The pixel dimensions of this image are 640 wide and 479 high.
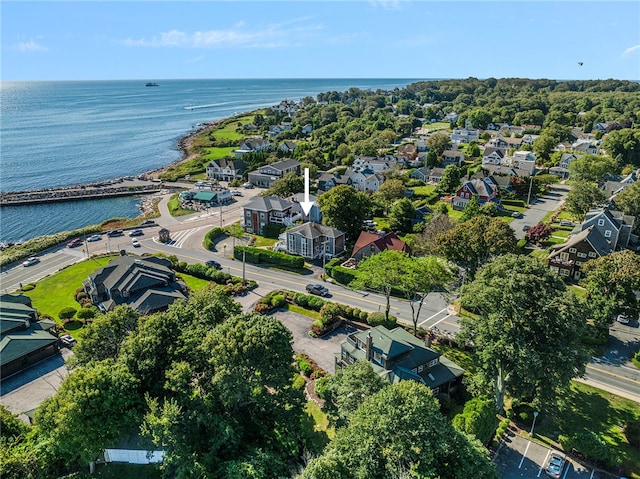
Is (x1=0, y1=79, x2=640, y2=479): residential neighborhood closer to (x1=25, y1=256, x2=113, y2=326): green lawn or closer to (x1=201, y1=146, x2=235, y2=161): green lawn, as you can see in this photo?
(x1=25, y1=256, x2=113, y2=326): green lawn

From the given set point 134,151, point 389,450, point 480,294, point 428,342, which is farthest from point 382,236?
point 134,151

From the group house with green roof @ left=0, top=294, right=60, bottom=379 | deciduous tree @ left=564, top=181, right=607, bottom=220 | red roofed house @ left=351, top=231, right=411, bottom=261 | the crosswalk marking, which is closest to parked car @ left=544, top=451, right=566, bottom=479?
red roofed house @ left=351, top=231, right=411, bottom=261

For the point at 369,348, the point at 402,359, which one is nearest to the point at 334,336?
the point at 369,348

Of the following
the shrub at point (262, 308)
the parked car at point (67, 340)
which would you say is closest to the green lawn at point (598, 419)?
the shrub at point (262, 308)

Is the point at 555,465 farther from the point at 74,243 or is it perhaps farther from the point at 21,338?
the point at 74,243

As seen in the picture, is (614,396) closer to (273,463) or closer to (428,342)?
(428,342)
